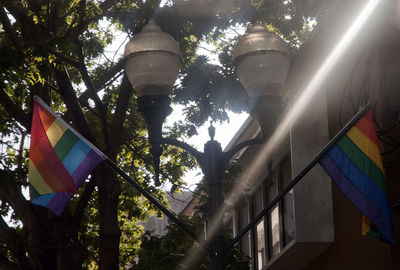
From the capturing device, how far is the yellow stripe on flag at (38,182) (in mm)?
7816

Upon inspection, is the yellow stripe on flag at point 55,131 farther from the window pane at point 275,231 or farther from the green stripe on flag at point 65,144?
the window pane at point 275,231

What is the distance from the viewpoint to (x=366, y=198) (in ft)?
23.8

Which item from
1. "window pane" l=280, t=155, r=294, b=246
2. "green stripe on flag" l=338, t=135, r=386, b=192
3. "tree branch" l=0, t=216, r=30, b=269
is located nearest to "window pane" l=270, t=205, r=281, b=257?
"window pane" l=280, t=155, r=294, b=246

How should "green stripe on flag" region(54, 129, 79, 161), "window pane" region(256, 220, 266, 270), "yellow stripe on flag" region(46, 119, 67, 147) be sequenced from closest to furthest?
"green stripe on flag" region(54, 129, 79, 161), "yellow stripe on flag" region(46, 119, 67, 147), "window pane" region(256, 220, 266, 270)

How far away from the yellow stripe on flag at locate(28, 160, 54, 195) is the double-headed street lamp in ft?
3.80

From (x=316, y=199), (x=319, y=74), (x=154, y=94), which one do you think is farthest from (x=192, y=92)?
(x=154, y=94)

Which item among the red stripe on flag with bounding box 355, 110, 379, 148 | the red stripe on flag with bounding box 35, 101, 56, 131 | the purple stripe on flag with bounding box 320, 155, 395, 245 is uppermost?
the red stripe on flag with bounding box 35, 101, 56, 131

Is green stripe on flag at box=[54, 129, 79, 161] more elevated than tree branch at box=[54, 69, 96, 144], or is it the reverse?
tree branch at box=[54, 69, 96, 144]

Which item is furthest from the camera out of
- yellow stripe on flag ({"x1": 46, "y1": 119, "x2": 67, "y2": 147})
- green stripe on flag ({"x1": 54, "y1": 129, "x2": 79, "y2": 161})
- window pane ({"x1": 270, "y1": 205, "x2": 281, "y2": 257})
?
window pane ({"x1": 270, "y1": 205, "x2": 281, "y2": 257})

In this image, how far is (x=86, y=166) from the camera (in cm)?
775

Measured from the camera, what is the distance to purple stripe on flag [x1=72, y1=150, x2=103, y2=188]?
304 inches

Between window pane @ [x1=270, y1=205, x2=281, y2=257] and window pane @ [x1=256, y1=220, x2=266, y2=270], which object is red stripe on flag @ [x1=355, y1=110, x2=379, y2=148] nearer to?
window pane @ [x1=270, y1=205, x2=281, y2=257]

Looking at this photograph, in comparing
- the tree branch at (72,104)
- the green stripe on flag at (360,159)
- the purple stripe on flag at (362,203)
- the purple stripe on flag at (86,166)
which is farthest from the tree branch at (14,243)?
the green stripe on flag at (360,159)

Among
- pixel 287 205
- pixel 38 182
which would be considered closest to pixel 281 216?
pixel 287 205
